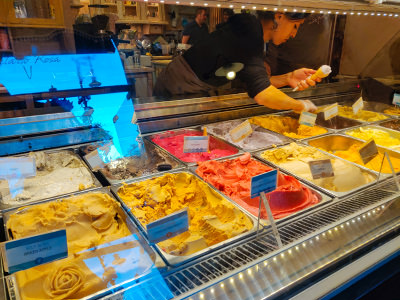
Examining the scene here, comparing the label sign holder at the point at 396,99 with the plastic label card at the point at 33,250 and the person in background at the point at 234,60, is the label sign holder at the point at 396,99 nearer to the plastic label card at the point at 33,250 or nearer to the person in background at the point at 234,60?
the person in background at the point at 234,60

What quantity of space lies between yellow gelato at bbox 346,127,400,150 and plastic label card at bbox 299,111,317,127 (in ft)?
1.13

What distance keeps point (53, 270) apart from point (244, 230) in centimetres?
81

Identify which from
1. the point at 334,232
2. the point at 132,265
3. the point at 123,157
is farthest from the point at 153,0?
the point at 334,232

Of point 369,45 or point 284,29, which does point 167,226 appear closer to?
point 284,29

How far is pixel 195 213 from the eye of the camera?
1.66 m

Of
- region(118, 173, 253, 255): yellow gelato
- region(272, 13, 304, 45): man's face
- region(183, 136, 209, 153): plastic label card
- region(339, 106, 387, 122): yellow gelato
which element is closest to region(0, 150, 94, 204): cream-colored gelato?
region(118, 173, 253, 255): yellow gelato

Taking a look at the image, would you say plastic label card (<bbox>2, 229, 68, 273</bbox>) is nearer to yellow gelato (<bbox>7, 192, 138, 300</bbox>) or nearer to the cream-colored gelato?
yellow gelato (<bbox>7, 192, 138, 300</bbox>)

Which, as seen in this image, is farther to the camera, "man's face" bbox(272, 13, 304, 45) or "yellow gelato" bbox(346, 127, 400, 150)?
"yellow gelato" bbox(346, 127, 400, 150)

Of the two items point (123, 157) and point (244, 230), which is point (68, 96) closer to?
point (123, 157)

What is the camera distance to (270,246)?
4.55ft

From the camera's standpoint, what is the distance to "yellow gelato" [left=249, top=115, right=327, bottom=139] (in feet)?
9.48

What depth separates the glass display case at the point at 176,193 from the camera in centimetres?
118

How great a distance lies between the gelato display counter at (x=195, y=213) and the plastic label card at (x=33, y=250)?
0.16 metres

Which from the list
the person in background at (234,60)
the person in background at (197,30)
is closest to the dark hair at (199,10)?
the person in background at (197,30)
